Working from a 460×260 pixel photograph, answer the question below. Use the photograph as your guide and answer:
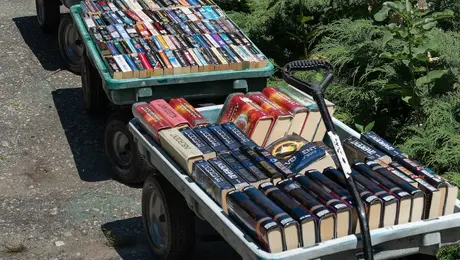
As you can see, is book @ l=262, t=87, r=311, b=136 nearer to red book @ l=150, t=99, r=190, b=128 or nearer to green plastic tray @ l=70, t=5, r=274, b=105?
red book @ l=150, t=99, r=190, b=128

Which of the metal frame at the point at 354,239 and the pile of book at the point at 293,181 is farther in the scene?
the pile of book at the point at 293,181

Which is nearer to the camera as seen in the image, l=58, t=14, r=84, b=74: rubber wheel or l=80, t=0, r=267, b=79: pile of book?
l=80, t=0, r=267, b=79: pile of book

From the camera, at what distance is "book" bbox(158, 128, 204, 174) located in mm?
5461

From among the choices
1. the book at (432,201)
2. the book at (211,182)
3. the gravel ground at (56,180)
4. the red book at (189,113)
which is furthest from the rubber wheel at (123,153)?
the book at (432,201)

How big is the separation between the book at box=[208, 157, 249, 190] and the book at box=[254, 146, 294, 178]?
26 centimetres

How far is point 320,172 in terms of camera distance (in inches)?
208

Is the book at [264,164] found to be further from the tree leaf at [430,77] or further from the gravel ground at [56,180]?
the tree leaf at [430,77]

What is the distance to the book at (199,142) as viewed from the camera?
5574 millimetres

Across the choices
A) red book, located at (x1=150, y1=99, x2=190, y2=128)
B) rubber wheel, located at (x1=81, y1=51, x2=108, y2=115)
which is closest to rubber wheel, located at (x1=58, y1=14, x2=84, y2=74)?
rubber wheel, located at (x1=81, y1=51, x2=108, y2=115)

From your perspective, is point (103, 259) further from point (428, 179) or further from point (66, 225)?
point (428, 179)

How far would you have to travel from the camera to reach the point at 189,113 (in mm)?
6328

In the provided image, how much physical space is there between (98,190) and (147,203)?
1.38m

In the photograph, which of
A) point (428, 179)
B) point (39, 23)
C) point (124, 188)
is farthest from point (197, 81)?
point (39, 23)

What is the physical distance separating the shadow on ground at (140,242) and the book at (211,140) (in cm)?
112
